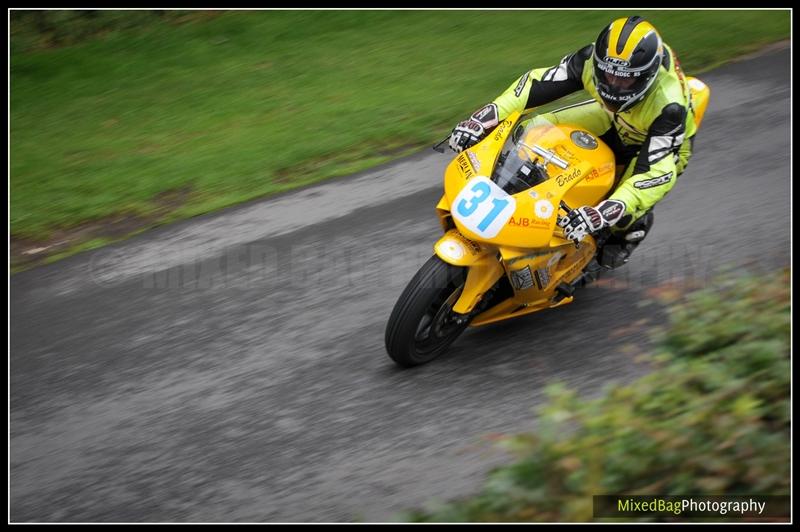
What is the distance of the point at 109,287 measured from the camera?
24.0 feet

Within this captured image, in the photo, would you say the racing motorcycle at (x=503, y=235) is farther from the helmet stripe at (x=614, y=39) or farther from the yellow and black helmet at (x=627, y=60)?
the helmet stripe at (x=614, y=39)

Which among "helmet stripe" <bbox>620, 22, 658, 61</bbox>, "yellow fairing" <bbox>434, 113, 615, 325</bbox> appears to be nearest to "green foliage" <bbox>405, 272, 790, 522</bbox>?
"yellow fairing" <bbox>434, 113, 615, 325</bbox>

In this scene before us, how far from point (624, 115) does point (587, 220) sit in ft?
3.32

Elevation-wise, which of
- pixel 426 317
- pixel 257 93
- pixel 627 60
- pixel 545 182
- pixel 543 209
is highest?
pixel 627 60

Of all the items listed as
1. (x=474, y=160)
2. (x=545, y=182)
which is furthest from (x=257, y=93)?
(x=545, y=182)

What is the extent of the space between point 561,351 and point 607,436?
7.62 ft

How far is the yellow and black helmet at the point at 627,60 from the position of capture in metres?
5.36

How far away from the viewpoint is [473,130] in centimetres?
588

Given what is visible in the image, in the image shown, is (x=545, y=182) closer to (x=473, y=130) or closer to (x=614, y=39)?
(x=473, y=130)

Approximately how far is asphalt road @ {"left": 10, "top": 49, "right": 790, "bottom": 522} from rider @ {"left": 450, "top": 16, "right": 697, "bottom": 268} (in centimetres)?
62

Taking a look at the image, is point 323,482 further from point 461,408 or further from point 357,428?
point 461,408

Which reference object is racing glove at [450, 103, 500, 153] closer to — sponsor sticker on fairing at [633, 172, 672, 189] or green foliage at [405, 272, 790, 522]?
sponsor sticker on fairing at [633, 172, 672, 189]

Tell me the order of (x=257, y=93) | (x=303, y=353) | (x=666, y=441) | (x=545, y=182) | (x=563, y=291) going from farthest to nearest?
(x=257, y=93) < (x=303, y=353) < (x=563, y=291) < (x=545, y=182) < (x=666, y=441)

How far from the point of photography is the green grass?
9.12m
